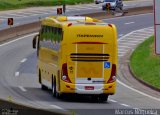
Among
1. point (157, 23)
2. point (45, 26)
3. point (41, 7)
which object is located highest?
point (157, 23)

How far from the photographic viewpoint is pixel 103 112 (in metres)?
25.5

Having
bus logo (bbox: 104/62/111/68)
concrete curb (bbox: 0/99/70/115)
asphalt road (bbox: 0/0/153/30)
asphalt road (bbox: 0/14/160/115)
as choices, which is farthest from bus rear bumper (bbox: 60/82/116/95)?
asphalt road (bbox: 0/0/153/30)

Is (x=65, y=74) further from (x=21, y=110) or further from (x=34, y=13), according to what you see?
(x=34, y=13)

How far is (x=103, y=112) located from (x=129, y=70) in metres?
18.3

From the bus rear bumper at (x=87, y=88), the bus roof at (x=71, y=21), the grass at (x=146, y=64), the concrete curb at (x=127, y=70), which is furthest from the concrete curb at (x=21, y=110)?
the grass at (x=146, y=64)

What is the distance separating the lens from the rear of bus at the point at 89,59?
29.2 meters

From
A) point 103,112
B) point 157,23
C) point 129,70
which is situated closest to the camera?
point 157,23

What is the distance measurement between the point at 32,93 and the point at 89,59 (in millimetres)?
4744

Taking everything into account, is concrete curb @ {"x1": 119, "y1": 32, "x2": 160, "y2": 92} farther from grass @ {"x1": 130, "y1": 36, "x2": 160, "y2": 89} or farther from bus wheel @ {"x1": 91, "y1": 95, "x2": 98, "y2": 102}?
bus wheel @ {"x1": 91, "y1": 95, "x2": 98, "y2": 102}

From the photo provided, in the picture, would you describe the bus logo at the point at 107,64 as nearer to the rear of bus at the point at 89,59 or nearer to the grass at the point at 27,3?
the rear of bus at the point at 89,59

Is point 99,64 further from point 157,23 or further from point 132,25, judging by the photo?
point 132,25

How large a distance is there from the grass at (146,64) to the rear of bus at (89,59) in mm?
7023

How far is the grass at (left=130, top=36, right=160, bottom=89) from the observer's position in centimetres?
3872

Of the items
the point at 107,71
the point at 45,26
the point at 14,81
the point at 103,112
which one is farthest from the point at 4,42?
the point at 103,112
